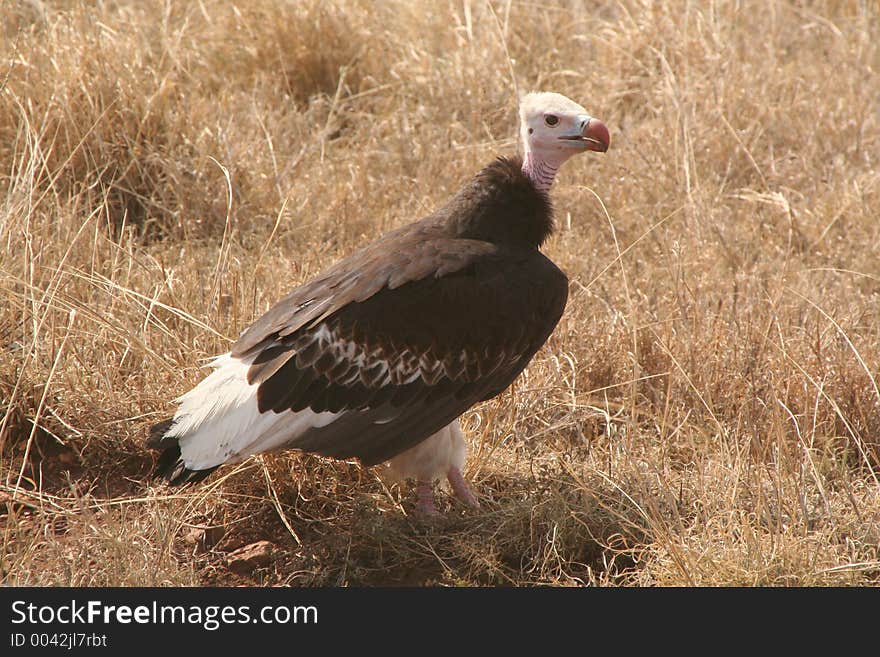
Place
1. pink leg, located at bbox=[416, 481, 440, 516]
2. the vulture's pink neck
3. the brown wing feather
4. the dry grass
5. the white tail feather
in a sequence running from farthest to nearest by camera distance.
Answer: the vulture's pink neck, pink leg, located at bbox=[416, 481, 440, 516], the dry grass, the brown wing feather, the white tail feather

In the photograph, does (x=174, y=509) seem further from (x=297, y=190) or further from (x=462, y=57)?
(x=462, y=57)

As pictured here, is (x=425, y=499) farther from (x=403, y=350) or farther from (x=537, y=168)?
(x=537, y=168)

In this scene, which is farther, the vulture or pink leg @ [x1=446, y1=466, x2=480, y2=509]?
pink leg @ [x1=446, y1=466, x2=480, y2=509]

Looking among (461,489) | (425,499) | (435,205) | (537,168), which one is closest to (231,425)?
(425,499)

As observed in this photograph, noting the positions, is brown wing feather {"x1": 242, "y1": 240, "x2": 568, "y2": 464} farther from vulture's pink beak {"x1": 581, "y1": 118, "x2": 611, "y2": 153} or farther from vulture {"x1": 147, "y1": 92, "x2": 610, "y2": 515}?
vulture's pink beak {"x1": 581, "y1": 118, "x2": 611, "y2": 153}

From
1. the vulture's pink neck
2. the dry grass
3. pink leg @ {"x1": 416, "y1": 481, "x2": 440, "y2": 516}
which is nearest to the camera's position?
the dry grass

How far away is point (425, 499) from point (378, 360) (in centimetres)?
61

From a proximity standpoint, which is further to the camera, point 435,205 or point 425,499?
point 435,205

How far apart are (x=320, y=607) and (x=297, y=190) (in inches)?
119

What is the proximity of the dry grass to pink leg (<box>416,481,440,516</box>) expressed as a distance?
0.09 metres

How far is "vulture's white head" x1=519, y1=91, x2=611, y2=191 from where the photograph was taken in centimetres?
448

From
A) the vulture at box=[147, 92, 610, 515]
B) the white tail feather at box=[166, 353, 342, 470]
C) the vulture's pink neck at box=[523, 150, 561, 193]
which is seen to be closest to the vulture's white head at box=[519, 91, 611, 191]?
the vulture's pink neck at box=[523, 150, 561, 193]

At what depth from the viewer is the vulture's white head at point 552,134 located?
4.48 metres

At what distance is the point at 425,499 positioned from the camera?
443cm
